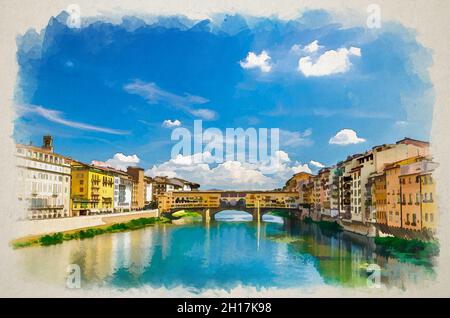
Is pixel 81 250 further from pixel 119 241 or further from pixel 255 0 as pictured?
pixel 255 0

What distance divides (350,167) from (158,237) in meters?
6.55

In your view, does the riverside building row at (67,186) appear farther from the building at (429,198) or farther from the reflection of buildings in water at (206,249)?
the building at (429,198)

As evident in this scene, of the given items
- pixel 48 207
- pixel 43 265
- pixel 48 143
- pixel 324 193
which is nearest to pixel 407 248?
pixel 43 265

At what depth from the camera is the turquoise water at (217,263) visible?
26.8ft

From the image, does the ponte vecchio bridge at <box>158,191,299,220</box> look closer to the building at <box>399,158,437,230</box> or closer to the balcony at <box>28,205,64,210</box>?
the balcony at <box>28,205,64,210</box>

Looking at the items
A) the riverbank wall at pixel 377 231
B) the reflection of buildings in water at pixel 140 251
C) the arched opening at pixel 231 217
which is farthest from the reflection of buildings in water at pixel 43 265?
the arched opening at pixel 231 217

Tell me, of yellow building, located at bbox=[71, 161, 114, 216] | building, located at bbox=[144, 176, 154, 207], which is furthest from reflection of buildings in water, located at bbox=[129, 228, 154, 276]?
building, located at bbox=[144, 176, 154, 207]

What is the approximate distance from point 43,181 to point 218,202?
1234 centimetres

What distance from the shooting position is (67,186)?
12500 mm

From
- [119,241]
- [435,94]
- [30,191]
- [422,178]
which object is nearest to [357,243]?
[422,178]

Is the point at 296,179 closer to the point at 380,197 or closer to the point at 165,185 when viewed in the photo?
the point at 380,197

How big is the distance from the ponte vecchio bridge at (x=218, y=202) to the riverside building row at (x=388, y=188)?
3950 mm

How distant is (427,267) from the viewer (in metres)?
8.18

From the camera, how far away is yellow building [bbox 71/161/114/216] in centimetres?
1236
